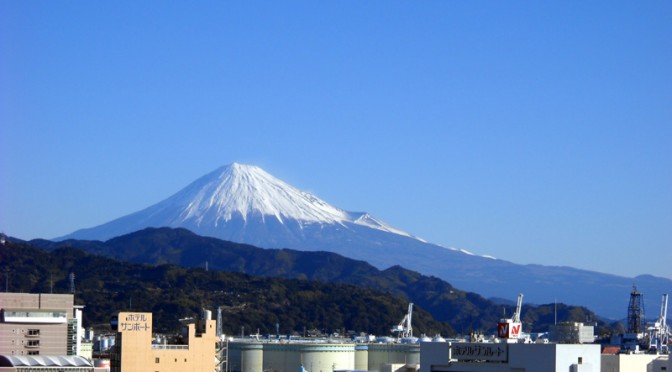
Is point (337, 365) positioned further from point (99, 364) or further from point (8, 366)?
point (8, 366)

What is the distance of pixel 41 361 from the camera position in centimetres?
7112

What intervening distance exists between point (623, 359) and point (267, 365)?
7235cm

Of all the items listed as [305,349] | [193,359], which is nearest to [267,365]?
[305,349]

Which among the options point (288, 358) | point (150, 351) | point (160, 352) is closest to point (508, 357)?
point (150, 351)

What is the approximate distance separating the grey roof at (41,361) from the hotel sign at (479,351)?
19.6m

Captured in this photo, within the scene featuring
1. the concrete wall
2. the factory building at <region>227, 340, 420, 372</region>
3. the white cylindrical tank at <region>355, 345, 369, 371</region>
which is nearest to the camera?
the concrete wall

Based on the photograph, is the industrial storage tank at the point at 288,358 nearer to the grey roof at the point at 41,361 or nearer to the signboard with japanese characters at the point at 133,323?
the signboard with japanese characters at the point at 133,323

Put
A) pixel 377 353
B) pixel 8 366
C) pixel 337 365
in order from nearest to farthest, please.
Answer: pixel 8 366 → pixel 337 365 → pixel 377 353

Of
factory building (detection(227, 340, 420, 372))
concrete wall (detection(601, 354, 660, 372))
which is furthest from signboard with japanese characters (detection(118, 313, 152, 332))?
factory building (detection(227, 340, 420, 372))

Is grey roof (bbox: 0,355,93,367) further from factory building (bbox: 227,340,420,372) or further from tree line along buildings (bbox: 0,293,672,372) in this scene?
factory building (bbox: 227,340,420,372)

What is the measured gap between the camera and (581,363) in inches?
2422

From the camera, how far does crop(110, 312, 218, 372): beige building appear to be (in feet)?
277

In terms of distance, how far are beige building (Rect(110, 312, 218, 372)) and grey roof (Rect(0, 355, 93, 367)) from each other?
10.9 m

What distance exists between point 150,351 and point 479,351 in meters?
28.1
